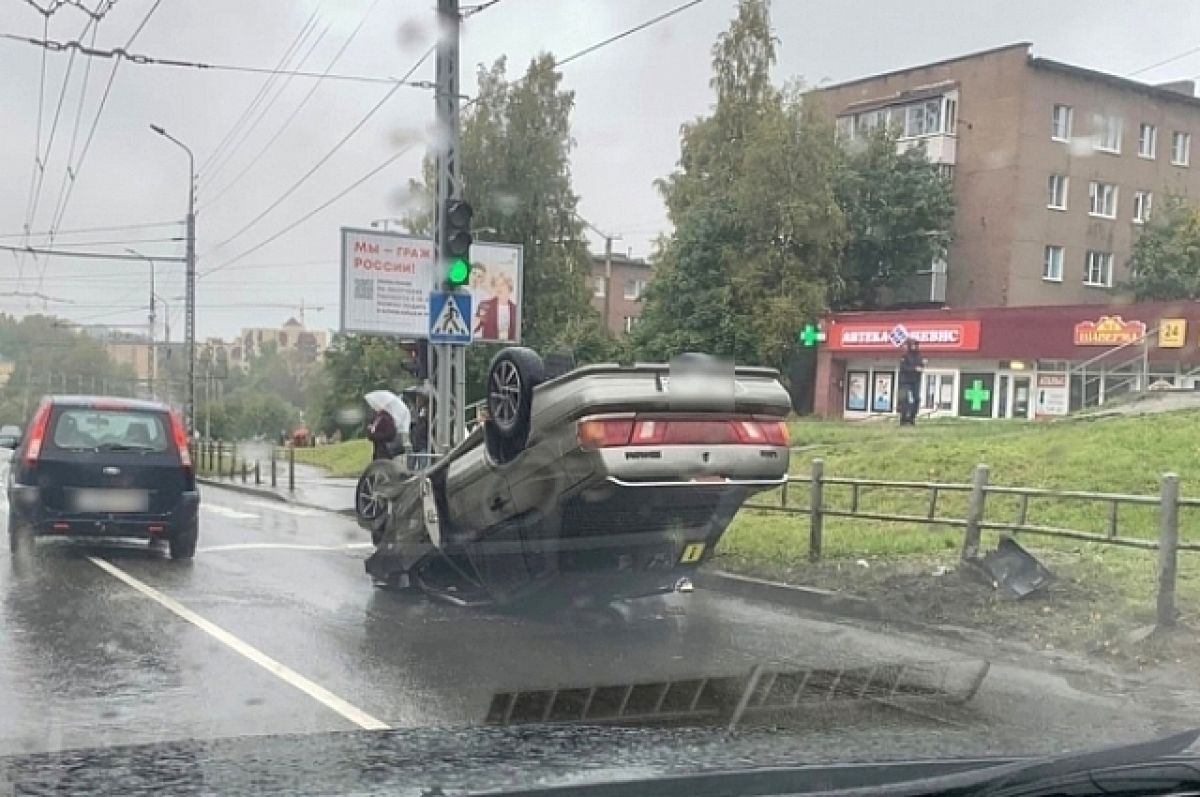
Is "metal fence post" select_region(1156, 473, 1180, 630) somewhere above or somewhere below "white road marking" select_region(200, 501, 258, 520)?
above

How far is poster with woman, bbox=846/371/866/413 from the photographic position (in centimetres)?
3701

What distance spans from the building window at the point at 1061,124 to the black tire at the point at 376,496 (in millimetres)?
33124

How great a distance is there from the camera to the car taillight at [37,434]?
1151cm

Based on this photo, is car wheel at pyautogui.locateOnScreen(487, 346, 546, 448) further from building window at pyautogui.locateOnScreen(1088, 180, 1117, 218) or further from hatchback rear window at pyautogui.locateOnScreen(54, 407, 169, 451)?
building window at pyautogui.locateOnScreen(1088, 180, 1117, 218)

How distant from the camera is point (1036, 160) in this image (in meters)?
39.3

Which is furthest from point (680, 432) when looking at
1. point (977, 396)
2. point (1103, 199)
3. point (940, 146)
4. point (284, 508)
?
point (1103, 199)

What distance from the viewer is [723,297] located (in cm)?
3591

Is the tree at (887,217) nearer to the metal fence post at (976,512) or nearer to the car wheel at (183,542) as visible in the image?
the metal fence post at (976,512)

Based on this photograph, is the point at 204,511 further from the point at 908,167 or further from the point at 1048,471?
the point at 908,167

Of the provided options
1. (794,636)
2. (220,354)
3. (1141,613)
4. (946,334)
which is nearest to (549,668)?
(794,636)

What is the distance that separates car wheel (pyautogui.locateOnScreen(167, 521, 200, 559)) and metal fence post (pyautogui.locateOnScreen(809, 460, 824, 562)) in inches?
228

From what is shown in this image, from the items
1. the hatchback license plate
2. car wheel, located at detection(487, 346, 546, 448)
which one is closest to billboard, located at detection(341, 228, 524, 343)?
the hatchback license plate

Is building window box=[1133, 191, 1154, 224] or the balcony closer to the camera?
the balcony

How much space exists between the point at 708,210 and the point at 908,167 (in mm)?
7870
